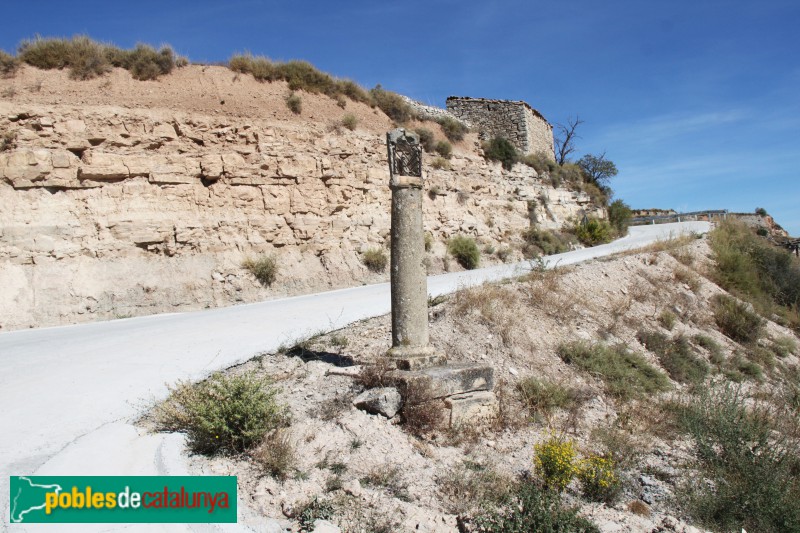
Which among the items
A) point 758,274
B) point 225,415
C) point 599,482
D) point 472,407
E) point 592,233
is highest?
point 592,233

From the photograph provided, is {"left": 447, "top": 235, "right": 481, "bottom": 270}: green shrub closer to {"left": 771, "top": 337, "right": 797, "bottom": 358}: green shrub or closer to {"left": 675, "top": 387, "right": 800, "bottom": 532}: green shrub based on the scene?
{"left": 771, "top": 337, "right": 797, "bottom": 358}: green shrub

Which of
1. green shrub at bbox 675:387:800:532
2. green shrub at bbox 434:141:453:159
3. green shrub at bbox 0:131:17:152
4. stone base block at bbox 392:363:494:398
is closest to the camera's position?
green shrub at bbox 675:387:800:532

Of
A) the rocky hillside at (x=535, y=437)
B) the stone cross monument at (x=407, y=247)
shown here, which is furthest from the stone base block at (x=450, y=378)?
the stone cross monument at (x=407, y=247)

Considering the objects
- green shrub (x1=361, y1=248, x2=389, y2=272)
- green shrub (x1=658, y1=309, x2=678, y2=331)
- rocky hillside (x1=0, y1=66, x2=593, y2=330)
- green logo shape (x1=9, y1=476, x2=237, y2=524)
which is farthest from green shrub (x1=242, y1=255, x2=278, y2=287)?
green shrub (x1=658, y1=309, x2=678, y2=331)

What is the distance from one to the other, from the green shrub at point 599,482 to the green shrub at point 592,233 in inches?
788

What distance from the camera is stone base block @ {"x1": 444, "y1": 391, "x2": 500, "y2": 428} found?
20.6ft

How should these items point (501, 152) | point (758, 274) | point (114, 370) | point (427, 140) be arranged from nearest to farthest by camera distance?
point (114, 370)
point (758, 274)
point (427, 140)
point (501, 152)

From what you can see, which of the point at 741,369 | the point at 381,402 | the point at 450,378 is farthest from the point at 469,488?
the point at 741,369

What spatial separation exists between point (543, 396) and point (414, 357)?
199 centimetres

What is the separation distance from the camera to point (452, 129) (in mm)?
22672

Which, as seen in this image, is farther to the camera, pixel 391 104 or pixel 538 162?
pixel 538 162

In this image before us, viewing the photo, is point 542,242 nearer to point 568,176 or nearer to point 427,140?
point 427,140

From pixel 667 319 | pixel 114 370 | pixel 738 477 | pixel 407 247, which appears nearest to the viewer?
pixel 738 477

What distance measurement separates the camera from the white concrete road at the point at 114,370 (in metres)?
4.59
